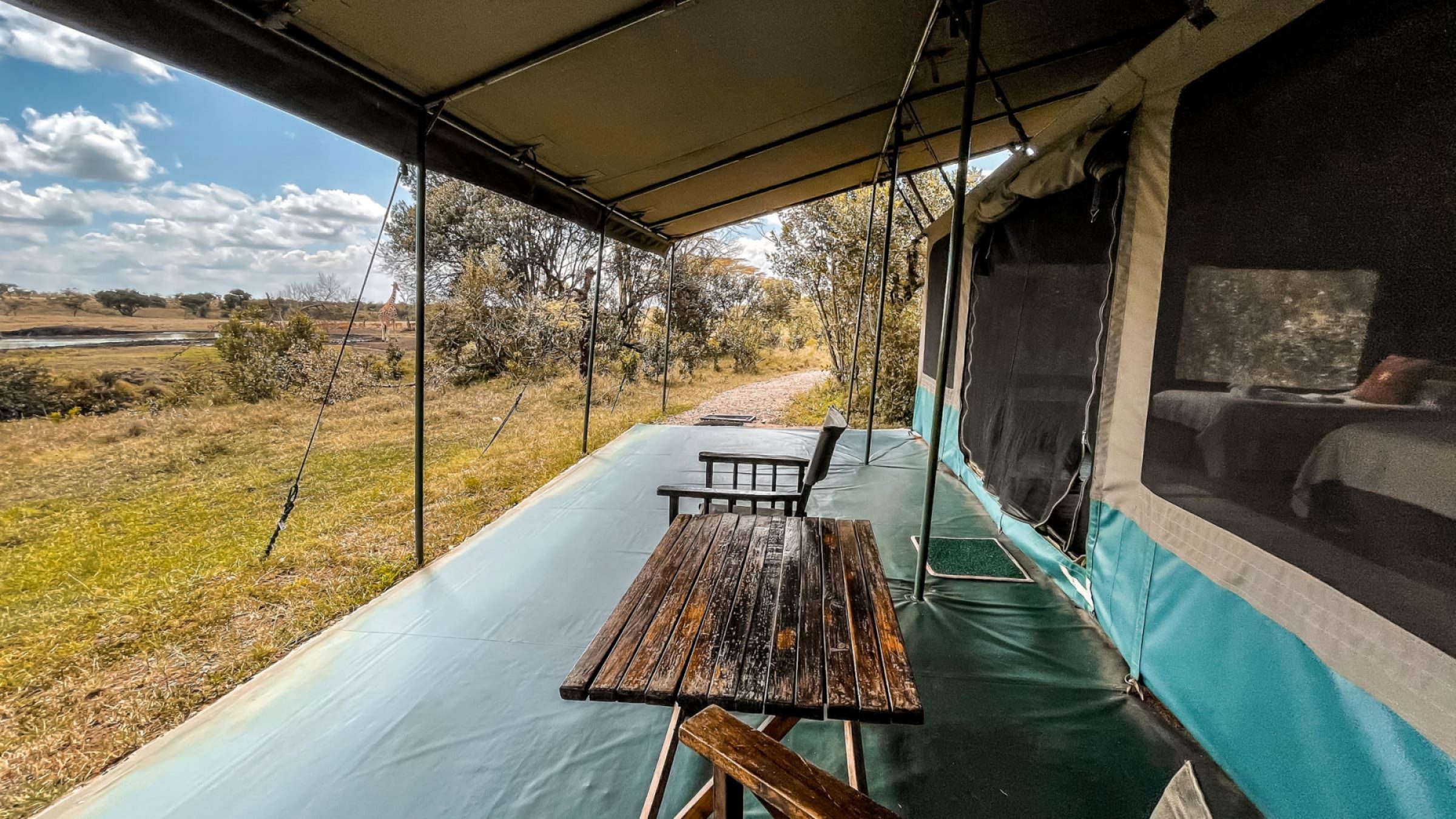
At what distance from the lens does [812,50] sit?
90.7 inches

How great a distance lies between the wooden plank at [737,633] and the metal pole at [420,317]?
169 centimetres

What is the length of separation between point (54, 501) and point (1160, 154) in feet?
24.1

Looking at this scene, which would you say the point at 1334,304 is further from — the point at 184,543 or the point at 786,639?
the point at 184,543

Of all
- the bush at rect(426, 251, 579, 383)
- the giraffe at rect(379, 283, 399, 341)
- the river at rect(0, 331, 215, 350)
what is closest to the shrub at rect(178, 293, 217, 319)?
the river at rect(0, 331, 215, 350)

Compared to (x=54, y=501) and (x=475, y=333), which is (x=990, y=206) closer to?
(x=54, y=501)

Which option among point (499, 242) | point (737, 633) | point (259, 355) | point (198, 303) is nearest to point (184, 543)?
point (737, 633)

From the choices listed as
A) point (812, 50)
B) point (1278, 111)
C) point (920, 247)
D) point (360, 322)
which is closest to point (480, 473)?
point (812, 50)

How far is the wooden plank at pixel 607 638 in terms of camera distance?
0.99m

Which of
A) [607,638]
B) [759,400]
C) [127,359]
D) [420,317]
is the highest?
[420,317]

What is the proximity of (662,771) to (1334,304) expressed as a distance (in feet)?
5.81

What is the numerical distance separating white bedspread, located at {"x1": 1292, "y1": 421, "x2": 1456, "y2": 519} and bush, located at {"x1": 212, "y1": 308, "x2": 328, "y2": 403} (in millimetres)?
9938

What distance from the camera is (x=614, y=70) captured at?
7.22ft

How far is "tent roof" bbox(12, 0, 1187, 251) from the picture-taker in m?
1.60

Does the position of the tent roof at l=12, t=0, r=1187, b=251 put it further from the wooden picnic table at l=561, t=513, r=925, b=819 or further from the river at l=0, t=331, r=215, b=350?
the river at l=0, t=331, r=215, b=350
